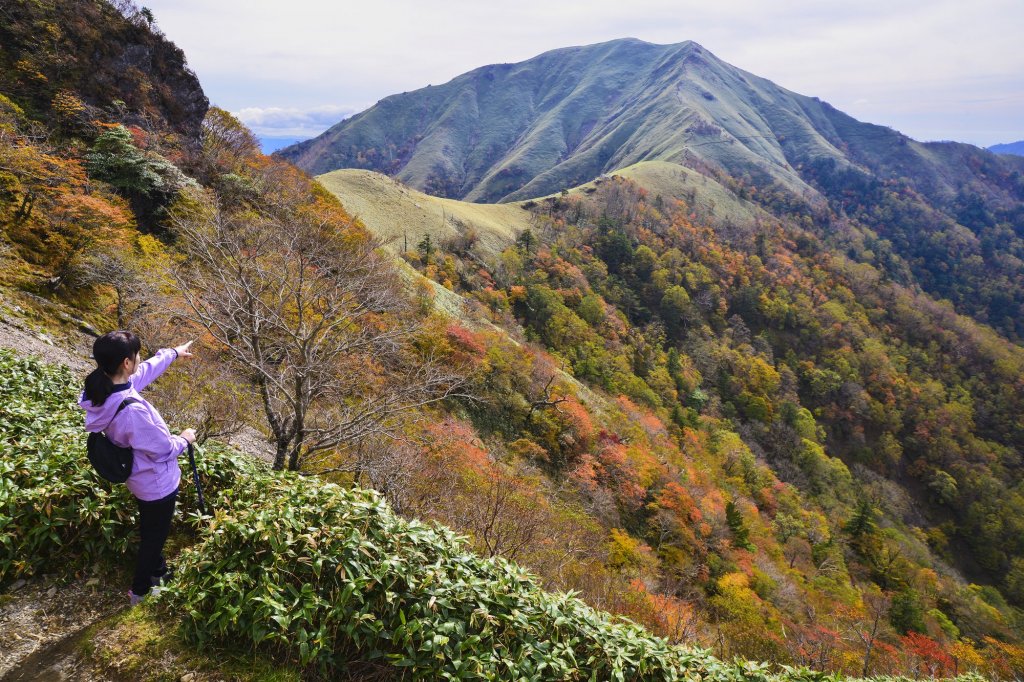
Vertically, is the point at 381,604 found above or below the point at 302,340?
below

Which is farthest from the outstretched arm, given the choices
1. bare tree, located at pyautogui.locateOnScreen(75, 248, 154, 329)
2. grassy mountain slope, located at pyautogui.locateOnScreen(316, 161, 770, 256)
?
grassy mountain slope, located at pyautogui.locateOnScreen(316, 161, 770, 256)

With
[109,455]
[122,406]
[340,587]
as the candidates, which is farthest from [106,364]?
[340,587]

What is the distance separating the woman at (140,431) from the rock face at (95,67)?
30691 mm

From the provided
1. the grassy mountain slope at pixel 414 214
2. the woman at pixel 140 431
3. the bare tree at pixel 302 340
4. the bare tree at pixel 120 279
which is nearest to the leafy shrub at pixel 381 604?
the woman at pixel 140 431

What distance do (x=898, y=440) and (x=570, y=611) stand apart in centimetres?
10396

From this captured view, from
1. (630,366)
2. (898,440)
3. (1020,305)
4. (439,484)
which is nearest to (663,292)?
(630,366)

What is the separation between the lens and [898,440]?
80.9 metres

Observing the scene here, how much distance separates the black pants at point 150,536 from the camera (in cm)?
429

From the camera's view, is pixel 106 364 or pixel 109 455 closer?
pixel 106 364

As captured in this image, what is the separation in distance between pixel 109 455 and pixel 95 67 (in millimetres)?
37200

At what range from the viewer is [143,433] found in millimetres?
3879

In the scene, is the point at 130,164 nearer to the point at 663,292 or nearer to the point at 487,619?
the point at 487,619

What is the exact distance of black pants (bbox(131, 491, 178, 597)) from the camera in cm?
429

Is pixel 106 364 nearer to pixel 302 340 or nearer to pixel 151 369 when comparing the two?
pixel 151 369
